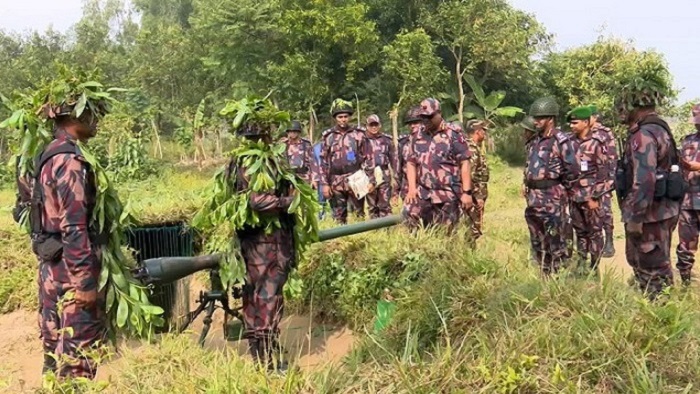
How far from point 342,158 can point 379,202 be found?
2.49 feet

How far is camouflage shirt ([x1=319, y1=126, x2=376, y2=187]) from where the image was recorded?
26.1 ft

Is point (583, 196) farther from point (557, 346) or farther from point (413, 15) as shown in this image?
point (413, 15)

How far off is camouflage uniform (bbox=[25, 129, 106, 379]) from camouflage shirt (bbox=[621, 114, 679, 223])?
3.55 m

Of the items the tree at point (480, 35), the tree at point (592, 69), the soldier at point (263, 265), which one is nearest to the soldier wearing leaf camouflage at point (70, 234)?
the soldier at point (263, 265)

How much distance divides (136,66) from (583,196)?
21.5 metres

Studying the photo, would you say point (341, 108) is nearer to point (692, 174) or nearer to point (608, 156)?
point (608, 156)

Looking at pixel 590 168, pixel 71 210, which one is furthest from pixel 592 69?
pixel 71 210

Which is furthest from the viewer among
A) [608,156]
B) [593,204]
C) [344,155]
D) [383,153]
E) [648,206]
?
[383,153]

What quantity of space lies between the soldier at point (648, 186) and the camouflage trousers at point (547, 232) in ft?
4.27

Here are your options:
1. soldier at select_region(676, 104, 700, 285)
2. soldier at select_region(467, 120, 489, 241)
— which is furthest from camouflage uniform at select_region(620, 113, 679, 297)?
soldier at select_region(467, 120, 489, 241)

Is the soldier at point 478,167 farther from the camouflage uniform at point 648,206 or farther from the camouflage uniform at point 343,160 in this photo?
the camouflage uniform at point 648,206

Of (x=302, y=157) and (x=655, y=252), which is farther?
(x=302, y=157)

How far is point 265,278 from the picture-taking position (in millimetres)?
4410

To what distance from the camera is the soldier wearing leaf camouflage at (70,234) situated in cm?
349
